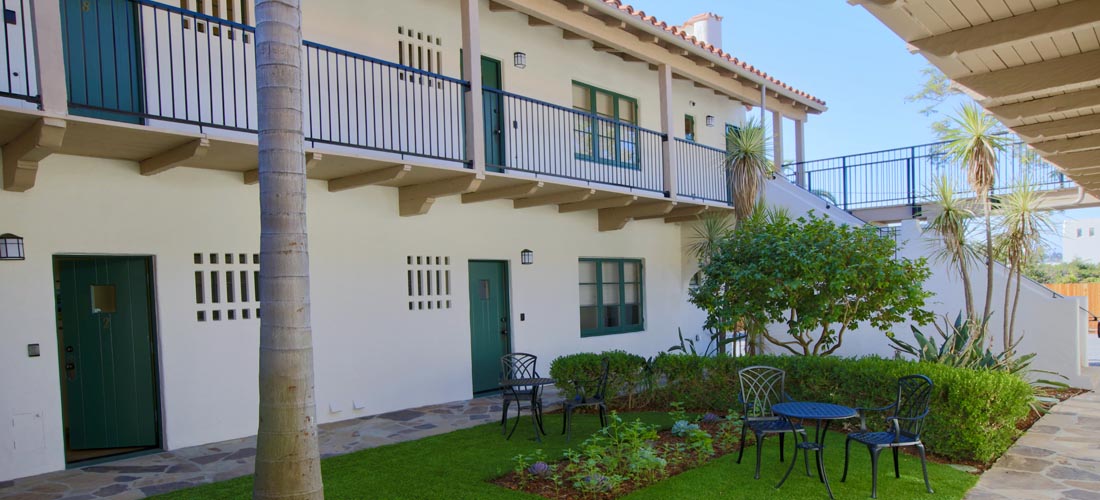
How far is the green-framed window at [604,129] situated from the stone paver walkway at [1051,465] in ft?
22.0

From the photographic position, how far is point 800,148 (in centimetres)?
1537

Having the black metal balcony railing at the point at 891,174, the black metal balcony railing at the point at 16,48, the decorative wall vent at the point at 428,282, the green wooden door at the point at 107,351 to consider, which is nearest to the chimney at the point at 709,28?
the black metal balcony railing at the point at 891,174

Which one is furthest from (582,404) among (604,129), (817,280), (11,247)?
(604,129)

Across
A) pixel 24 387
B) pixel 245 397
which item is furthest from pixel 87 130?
pixel 245 397

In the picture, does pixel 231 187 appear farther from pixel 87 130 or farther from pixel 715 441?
pixel 715 441

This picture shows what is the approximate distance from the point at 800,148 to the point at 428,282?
987cm

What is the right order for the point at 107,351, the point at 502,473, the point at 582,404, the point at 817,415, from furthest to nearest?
the point at 582,404, the point at 107,351, the point at 502,473, the point at 817,415

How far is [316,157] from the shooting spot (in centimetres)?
676

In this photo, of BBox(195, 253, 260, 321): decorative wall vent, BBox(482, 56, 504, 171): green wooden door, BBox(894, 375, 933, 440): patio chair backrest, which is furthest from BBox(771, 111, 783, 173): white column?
BBox(195, 253, 260, 321): decorative wall vent

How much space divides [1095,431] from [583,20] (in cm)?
782

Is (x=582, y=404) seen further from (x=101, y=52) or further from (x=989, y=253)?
(x=989, y=253)

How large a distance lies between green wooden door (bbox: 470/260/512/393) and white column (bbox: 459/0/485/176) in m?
2.48

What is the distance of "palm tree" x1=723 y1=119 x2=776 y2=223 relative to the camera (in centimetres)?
1132

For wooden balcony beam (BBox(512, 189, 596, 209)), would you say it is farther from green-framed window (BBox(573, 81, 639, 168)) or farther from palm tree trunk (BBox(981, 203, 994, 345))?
palm tree trunk (BBox(981, 203, 994, 345))
